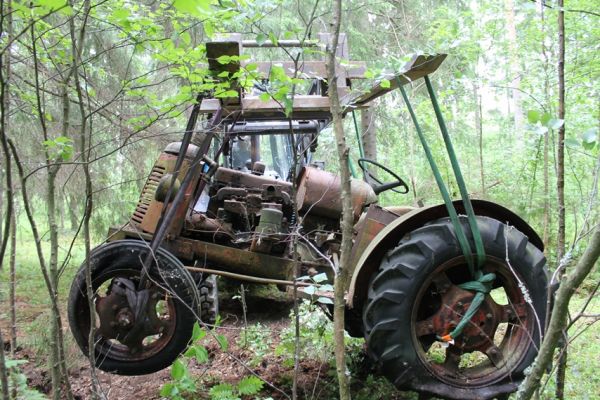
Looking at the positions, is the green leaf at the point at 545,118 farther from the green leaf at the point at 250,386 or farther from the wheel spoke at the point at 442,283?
the green leaf at the point at 250,386

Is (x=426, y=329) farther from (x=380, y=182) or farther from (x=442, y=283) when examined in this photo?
(x=380, y=182)

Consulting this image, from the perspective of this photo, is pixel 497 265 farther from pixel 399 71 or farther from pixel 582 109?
pixel 582 109

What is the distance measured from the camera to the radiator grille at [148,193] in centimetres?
420

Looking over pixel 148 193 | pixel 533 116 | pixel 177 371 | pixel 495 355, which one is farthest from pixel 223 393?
pixel 533 116

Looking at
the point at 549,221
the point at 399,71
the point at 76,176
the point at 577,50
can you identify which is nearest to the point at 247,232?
the point at 399,71

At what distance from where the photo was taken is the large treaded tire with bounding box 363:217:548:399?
2854 mm

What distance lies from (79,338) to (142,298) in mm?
608

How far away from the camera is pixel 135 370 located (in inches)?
142

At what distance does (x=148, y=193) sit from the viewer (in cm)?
424

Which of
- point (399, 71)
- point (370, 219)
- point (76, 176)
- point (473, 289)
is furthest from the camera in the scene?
point (76, 176)

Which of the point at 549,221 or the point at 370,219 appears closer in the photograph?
the point at 370,219

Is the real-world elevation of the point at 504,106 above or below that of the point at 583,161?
above

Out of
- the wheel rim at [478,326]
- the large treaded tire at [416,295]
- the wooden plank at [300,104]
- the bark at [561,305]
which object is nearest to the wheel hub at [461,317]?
the wheel rim at [478,326]

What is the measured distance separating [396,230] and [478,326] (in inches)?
29.5
